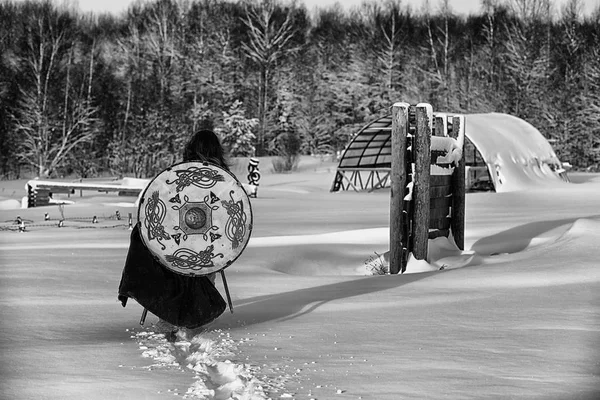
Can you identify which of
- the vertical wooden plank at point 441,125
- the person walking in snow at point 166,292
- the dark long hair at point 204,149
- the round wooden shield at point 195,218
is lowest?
the person walking in snow at point 166,292

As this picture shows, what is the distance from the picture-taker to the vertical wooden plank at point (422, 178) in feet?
31.3

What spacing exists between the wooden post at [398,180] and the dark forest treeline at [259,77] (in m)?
30.1

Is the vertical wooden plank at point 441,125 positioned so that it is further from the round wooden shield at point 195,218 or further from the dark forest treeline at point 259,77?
the dark forest treeline at point 259,77

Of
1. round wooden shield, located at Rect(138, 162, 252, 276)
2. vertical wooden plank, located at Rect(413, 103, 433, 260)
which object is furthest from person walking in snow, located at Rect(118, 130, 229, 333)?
vertical wooden plank, located at Rect(413, 103, 433, 260)

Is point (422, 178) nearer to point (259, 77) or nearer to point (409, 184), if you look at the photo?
point (409, 184)

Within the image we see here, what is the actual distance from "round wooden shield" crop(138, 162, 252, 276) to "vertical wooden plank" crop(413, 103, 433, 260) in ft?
12.8

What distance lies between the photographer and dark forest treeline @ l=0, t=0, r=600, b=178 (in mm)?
39844

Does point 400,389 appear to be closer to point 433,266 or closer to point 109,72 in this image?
point 433,266

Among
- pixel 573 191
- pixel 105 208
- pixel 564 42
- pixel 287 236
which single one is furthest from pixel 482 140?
pixel 564 42

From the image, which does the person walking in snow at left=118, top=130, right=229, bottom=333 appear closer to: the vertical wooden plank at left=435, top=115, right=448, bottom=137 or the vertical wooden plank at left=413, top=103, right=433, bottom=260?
the vertical wooden plank at left=413, top=103, right=433, bottom=260

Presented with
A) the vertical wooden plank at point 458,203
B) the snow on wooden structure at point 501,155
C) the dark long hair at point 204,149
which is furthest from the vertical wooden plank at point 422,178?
the snow on wooden structure at point 501,155

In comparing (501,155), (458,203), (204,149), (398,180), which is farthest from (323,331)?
(501,155)

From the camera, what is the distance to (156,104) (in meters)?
42.6

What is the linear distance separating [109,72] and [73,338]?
4300cm
